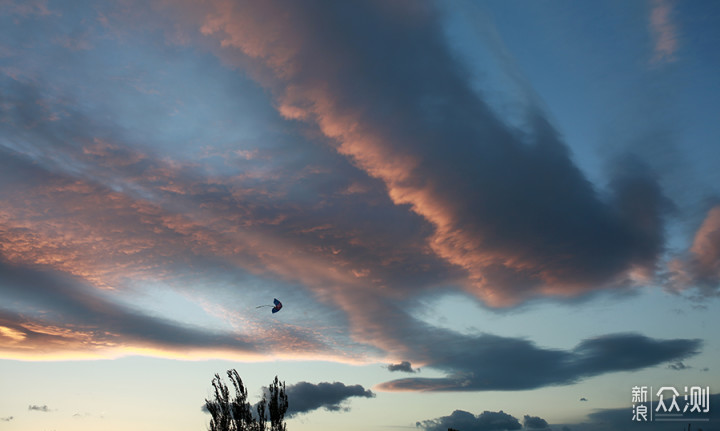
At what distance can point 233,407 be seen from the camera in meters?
39.3

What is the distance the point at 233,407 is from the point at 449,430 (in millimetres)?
18012

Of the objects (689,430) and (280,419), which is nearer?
(280,419)

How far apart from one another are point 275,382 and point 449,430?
49.1ft

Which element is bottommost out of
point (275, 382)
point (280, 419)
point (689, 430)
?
point (689, 430)

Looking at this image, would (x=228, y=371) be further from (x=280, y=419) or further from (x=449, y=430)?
(x=449, y=430)

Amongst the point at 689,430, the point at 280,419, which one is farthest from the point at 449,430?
the point at 689,430

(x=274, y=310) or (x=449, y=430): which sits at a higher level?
(x=274, y=310)

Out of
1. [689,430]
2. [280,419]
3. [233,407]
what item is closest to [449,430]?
[280,419]

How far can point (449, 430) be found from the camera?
108 feet

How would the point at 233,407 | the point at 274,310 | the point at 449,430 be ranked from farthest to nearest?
the point at 233,407, the point at 274,310, the point at 449,430

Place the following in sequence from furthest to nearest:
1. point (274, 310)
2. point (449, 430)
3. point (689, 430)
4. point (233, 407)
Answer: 1. point (689, 430)
2. point (233, 407)
3. point (274, 310)
4. point (449, 430)

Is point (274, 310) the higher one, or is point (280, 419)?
point (274, 310)

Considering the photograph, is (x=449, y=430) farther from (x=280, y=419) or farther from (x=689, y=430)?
(x=689, y=430)

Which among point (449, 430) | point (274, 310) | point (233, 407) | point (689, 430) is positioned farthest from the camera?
point (689, 430)
